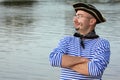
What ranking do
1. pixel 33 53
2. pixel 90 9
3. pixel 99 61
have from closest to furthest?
pixel 99 61 < pixel 90 9 < pixel 33 53

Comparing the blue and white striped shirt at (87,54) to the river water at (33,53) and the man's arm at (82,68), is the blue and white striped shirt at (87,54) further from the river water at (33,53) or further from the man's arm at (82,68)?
the river water at (33,53)

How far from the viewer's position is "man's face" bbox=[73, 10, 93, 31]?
371 cm

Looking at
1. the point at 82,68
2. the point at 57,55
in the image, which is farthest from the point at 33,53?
the point at 82,68

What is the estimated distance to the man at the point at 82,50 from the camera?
365 cm

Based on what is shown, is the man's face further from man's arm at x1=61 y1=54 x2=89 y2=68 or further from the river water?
the river water

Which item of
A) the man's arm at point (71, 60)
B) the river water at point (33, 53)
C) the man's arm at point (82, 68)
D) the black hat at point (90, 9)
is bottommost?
the river water at point (33, 53)

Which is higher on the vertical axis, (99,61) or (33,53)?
(99,61)

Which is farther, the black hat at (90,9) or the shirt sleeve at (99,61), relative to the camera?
the black hat at (90,9)

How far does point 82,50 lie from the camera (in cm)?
373

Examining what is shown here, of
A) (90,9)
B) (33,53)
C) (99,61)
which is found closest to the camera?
(99,61)

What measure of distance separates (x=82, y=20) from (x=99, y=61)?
0.35m

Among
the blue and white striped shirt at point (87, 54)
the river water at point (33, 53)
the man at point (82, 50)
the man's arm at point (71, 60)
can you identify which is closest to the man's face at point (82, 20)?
the man at point (82, 50)

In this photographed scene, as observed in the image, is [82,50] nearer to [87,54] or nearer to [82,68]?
[87,54]

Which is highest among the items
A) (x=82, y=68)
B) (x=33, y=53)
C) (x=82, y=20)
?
(x=82, y=20)
